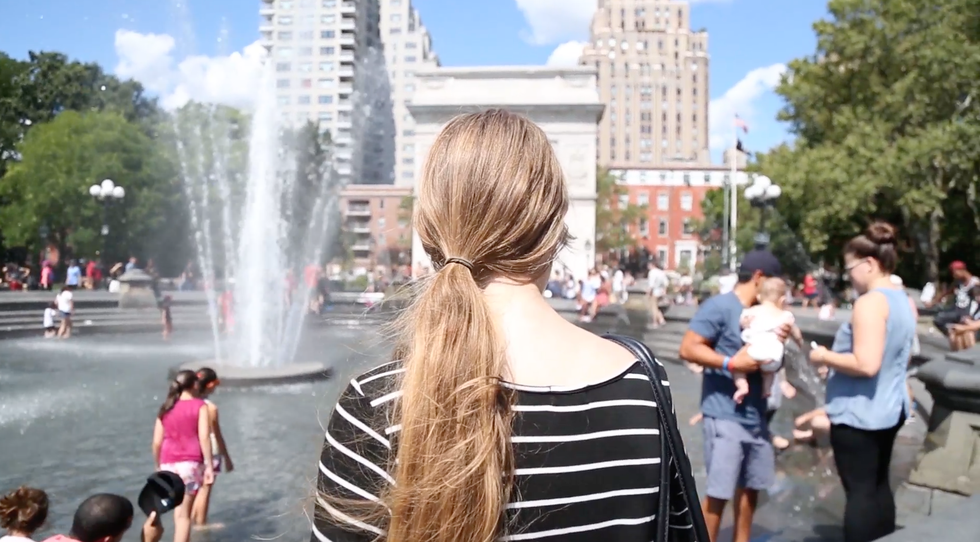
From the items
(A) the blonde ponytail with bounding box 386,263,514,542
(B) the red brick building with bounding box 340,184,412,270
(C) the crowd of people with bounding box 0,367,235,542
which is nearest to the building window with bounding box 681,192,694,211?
(B) the red brick building with bounding box 340,184,412,270

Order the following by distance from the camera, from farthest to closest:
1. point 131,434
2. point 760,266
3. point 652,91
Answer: point 652,91
point 131,434
point 760,266

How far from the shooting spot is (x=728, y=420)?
158 inches

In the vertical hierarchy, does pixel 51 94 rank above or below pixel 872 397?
above

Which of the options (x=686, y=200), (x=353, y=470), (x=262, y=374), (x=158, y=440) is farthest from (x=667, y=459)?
(x=686, y=200)

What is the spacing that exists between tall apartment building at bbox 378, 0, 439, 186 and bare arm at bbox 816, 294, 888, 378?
95591 millimetres

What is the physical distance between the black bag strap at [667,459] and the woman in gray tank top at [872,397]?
246 centimetres

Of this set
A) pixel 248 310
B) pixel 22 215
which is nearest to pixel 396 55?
pixel 22 215

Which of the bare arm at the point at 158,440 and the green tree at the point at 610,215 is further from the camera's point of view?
the green tree at the point at 610,215

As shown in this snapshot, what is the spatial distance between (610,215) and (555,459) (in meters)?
64.3

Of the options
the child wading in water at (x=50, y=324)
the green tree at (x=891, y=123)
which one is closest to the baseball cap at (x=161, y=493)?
the child wading in water at (x=50, y=324)

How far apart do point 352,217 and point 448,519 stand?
9797 centimetres

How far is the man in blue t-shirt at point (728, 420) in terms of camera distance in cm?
392

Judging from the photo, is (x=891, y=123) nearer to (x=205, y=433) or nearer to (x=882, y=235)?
(x=882, y=235)

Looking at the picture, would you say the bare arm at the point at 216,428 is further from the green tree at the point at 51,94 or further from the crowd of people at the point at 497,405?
the green tree at the point at 51,94
